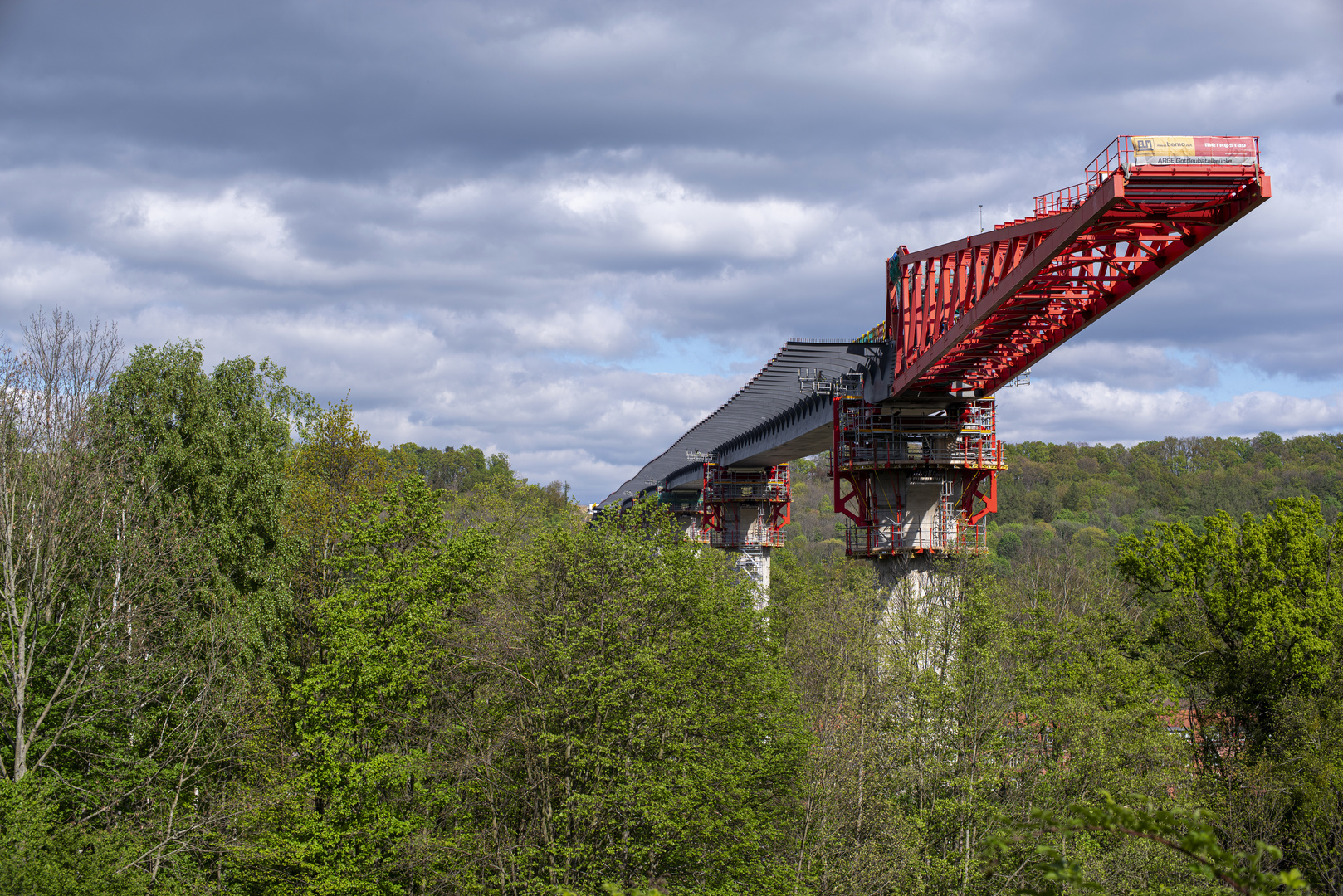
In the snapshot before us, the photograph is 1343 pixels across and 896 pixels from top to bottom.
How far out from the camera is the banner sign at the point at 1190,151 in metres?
18.8

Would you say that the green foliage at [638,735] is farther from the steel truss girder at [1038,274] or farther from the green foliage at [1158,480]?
the green foliage at [1158,480]

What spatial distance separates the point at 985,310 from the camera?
2570cm

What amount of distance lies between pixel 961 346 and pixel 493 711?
1733cm

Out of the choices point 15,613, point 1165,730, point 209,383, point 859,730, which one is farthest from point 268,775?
point 1165,730

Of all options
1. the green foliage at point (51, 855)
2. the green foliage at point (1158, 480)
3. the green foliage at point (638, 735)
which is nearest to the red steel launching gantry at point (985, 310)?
the green foliage at point (638, 735)

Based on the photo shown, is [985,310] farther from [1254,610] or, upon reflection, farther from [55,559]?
[55,559]

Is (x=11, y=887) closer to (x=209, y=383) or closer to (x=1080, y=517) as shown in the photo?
(x=209, y=383)

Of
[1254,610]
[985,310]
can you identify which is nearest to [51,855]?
[985,310]

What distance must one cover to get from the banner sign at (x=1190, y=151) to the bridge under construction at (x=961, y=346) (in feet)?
0.08

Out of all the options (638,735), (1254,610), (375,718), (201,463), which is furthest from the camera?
(1254,610)

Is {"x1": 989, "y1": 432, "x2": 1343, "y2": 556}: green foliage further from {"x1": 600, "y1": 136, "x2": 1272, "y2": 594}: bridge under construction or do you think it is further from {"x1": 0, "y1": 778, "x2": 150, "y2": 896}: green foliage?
{"x1": 0, "y1": 778, "x2": 150, "y2": 896}: green foliage

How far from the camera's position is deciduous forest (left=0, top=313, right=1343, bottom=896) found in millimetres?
21516

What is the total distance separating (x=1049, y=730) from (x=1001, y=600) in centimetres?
376

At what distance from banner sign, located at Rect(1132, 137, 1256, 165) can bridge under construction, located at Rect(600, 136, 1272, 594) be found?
2 centimetres
